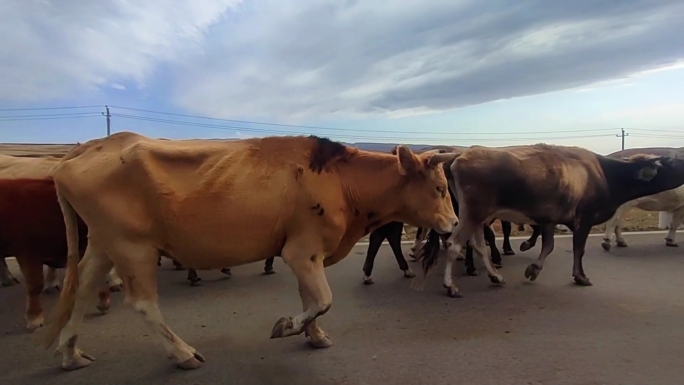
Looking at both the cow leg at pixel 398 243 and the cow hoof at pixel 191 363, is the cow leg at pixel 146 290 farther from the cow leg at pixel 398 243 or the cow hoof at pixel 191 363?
the cow leg at pixel 398 243

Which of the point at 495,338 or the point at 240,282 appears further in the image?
the point at 240,282

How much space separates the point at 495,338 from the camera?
4.59m

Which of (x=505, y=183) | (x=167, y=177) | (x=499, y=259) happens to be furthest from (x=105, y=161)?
(x=499, y=259)

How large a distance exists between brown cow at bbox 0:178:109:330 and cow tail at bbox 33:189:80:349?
2.62ft

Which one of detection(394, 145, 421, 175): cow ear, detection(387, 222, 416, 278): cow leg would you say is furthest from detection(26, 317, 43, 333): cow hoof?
detection(387, 222, 416, 278): cow leg

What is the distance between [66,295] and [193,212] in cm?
131

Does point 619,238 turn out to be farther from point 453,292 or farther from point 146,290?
point 146,290

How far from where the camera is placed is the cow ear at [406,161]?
439 cm

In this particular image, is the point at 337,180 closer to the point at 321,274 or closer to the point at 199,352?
the point at 321,274

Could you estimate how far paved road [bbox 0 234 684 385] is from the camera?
3854mm

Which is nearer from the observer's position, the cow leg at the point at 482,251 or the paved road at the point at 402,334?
the paved road at the point at 402,334

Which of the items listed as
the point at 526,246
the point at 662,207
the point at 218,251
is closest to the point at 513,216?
the point at 526,246

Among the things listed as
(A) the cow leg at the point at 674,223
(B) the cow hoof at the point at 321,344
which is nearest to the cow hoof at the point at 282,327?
(B) the cow hoof at the point at 321,344

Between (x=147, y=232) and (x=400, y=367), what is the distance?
227 centimetres
